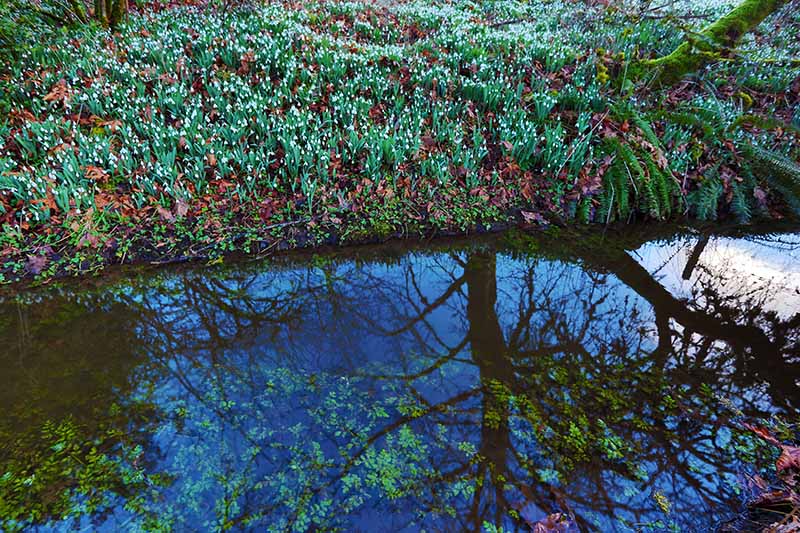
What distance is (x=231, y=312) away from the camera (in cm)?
318

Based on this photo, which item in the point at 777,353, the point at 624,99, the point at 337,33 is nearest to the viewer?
the point at 777,353

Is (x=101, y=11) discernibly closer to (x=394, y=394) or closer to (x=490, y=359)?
(x=394, y=394)

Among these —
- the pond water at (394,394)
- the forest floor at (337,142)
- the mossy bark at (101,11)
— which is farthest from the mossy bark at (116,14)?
the pond water at (394,394)

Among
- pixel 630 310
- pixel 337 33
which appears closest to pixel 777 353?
pixel 630 310

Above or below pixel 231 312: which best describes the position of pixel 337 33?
above

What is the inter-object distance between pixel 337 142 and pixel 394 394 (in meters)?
3.11

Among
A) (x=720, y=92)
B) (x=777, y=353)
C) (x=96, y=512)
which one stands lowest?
(x=96, y=512)

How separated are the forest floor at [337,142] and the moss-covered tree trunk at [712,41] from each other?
226 mm

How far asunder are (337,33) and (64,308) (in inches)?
226

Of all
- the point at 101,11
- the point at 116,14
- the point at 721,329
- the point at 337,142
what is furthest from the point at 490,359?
the point at 101,11

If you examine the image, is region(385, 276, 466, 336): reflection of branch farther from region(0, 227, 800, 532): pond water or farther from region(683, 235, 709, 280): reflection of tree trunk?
region(683, 235, 709, 280): reflection of tree trunk

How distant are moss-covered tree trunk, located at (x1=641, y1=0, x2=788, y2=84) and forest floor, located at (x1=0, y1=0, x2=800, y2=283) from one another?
0.74 feet

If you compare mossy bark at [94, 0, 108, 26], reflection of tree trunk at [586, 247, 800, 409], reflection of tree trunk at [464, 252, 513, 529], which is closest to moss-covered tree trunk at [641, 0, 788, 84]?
reflection of tree trunk at [586, 247, 800, 409]

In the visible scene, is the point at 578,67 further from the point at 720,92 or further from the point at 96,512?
the point at 96,512
